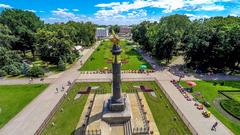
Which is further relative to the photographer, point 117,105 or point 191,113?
point 191,113

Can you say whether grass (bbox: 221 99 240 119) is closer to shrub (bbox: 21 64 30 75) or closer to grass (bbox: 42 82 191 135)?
grass (bbox: 42 82 191 135)

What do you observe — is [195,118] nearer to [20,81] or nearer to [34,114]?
[34,114]

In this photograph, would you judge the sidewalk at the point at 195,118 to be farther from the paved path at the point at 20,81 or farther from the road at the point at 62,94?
the paved path at the point at 20,81

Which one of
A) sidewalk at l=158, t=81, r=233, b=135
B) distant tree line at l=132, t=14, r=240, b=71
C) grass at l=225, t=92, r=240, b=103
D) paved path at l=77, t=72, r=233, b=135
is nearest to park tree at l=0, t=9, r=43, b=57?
distant tree line at l=132, t=14, r=240, b=71

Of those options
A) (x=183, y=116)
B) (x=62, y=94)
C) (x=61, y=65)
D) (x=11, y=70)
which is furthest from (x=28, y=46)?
(x=183, y=116)

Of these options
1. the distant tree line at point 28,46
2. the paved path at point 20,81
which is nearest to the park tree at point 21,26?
the distant tree line at point 28,46

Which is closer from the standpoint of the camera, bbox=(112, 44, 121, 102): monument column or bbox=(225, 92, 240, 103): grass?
bbox=(112, 44, 121, 102): monument column
